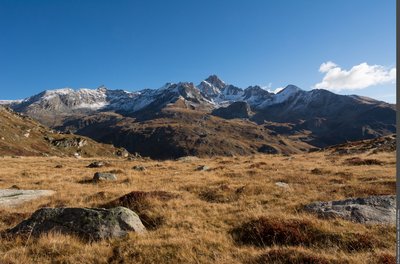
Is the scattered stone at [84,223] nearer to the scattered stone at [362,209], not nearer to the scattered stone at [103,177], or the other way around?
the scattered stone at [362,209]

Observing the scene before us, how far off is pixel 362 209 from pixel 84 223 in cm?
1007

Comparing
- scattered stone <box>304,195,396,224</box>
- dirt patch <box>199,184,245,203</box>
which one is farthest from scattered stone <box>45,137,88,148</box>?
scattered stone <box>304,195,396,224</box>

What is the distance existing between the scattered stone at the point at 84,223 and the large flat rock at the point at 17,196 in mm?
6277

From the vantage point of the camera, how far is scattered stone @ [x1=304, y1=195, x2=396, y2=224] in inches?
473

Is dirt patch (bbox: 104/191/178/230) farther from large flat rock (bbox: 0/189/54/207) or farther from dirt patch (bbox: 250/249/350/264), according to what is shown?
large flat rock (bbox: 0/189/54/207)

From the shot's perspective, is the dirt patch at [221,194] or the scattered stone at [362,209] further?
the dirt patch at [221,194]

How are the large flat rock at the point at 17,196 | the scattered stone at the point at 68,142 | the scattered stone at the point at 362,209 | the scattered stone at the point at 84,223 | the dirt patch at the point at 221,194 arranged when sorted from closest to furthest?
the scattered stone at the point at 84,223, the scattered stone at the point at 362,209, the dirt patch at the point at 221,194, the large flat rock at the point at 17,196, the scattered stone at the point at 68,142

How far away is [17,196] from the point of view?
62.6ft

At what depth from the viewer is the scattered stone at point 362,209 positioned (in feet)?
39.4

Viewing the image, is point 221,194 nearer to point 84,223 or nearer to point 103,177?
point 84,223

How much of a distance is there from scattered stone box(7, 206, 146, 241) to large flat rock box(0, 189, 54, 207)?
6.28 meters

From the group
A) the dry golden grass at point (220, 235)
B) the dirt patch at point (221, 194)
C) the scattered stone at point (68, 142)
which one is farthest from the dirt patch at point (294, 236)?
the scattered stone at point (68, 142)

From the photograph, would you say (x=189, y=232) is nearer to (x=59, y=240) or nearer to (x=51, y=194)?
(x=59, y=240)

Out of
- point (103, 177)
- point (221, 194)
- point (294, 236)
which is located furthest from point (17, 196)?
point (294, 236)
